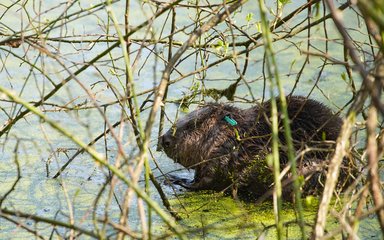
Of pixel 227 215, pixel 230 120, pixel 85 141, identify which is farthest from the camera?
pixel 85 141

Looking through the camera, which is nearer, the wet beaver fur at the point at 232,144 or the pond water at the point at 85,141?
the pond water at the point at 85,141

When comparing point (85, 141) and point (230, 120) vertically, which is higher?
point (85, 141)

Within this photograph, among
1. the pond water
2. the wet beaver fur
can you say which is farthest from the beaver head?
the pond water

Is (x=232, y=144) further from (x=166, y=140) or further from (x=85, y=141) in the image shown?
(x=85, y=141)

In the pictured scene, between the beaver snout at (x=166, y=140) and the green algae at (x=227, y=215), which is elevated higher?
the beaver snout at (x=166, y=140)

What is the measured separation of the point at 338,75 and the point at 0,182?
10.7ft

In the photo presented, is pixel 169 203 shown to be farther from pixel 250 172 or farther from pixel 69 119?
pixel 69 119

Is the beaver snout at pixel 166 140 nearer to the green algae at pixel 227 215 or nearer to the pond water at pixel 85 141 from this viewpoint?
the pond water at pixel 85 141

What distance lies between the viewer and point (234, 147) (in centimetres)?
504

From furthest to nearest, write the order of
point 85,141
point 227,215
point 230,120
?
point 85,141 → point 230,120 → point 227,215

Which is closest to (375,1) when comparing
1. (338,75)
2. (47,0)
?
(338,75)

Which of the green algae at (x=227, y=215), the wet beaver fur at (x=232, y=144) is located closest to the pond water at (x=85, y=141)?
the green algae at (x=227, y=215)

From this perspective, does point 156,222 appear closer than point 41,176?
Yes

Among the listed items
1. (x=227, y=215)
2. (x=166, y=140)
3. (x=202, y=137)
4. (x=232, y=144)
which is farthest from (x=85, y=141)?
(x=227, y=215)
